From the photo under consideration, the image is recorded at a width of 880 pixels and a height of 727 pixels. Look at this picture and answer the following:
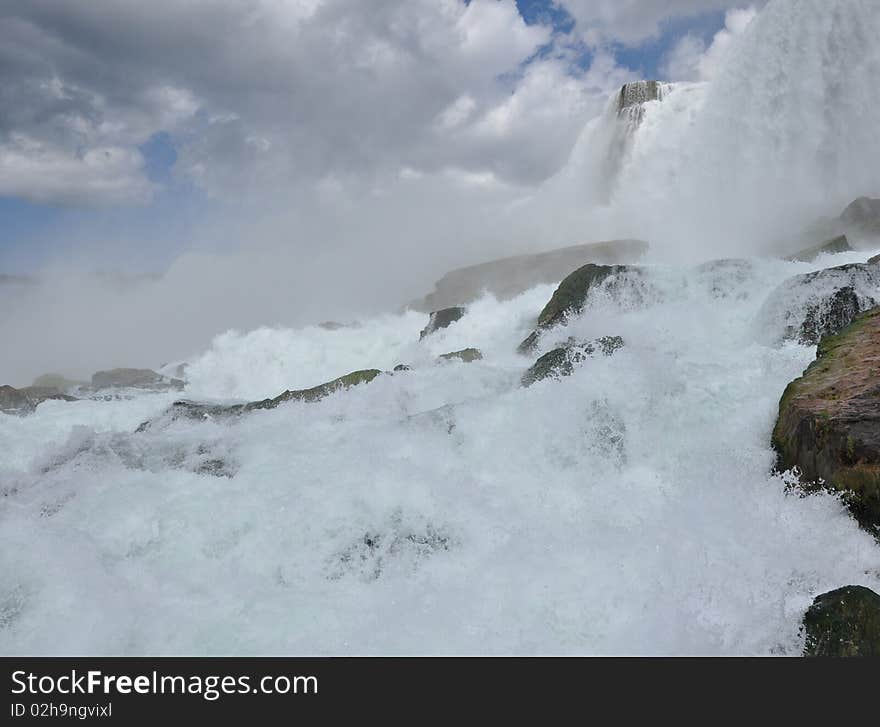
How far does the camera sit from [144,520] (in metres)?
6.76

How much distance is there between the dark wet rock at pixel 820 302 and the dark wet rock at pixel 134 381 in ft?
67.5

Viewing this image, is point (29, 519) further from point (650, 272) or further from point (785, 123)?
point (785, 123)

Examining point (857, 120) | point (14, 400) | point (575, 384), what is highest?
point (857, 120)

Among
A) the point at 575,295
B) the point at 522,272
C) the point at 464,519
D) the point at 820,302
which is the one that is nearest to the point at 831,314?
the point at 820,302

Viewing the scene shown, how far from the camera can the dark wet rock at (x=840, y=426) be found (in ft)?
18.7

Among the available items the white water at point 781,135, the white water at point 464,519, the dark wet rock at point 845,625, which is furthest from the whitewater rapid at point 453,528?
the white water at point 781,135

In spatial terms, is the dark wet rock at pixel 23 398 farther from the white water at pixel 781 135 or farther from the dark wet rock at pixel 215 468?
the white water at pixel 781 135

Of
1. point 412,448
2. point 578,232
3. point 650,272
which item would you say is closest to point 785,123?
point 578,232

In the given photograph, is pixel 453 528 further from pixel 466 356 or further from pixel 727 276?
pixel 727 276

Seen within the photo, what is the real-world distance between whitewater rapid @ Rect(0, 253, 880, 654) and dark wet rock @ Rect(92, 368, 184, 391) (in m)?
14.1

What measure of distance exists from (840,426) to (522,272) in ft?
90.7

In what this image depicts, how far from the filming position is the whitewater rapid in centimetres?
491
